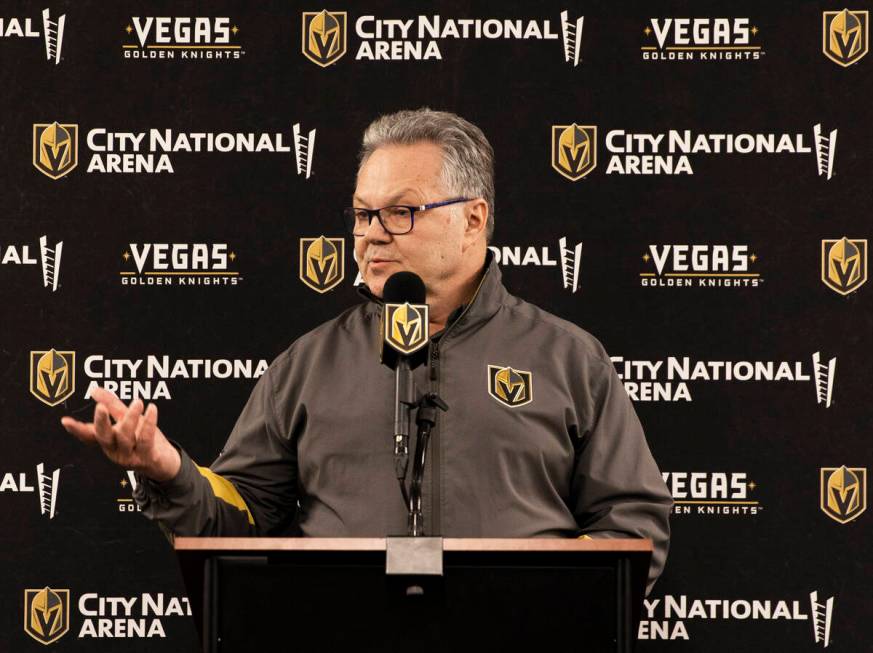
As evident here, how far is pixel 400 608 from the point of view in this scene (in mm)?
2115

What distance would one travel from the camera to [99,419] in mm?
2121

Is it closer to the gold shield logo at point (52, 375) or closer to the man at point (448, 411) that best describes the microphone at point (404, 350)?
the man at point (448, 411)

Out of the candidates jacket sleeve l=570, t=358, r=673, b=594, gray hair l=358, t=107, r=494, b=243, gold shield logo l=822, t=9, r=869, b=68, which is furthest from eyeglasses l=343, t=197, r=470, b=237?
gold shield logo l=822, t=9, r=869, b=68

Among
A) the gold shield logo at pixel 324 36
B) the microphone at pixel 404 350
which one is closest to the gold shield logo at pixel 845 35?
the gold shield logo at pixel 324 36

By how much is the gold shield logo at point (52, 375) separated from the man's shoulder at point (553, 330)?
1201 millimetres

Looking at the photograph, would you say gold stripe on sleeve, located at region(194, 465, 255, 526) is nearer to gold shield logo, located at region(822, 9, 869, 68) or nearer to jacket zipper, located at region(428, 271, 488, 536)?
jacket zipper, located at region(428, 271, 488, 536)

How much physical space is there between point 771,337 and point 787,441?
10.8 inches

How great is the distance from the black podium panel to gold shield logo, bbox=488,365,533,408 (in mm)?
729

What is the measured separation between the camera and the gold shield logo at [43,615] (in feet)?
10.8

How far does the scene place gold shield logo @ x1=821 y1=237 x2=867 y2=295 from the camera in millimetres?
3340

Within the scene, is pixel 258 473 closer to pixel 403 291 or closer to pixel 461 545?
pixel 403 291

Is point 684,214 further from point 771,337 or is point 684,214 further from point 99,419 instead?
point 99,419

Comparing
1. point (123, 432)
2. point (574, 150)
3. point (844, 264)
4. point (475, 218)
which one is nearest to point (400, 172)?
point (475, 218)

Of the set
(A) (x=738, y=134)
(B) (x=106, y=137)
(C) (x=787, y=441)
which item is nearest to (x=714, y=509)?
(C) (x=787, y=441)
